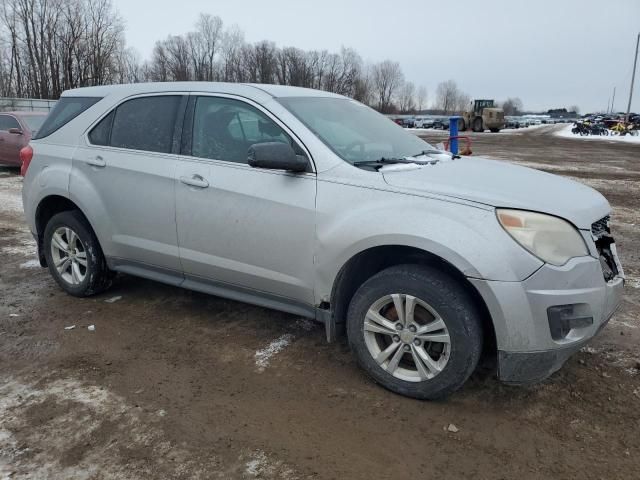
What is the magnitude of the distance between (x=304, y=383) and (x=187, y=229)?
54.4 inches

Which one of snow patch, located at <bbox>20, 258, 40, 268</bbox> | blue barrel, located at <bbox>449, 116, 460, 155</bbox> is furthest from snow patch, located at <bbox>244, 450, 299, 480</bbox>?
blue barrel, located at <bbox>449, 116, 460, 155</bbox>

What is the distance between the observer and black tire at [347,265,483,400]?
2822mm

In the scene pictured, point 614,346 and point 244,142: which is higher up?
point 244,142

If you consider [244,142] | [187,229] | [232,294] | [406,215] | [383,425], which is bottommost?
[383,425]

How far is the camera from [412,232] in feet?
9.39

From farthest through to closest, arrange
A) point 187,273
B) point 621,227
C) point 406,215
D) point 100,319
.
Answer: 1. point 621,227
2. point 100,319
3. point 187,273
4. point 406,215

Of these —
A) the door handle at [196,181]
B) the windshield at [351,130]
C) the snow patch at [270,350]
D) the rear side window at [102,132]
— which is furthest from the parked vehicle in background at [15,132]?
the snow patch at [270,350]

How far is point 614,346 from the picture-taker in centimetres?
375

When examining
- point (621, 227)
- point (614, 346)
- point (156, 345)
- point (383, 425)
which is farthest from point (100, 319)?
point (621, 227)

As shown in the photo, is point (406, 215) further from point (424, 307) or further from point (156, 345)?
point (156, 345)

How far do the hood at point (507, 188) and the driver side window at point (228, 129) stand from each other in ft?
3.06

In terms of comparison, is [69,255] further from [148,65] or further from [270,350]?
[148,65]

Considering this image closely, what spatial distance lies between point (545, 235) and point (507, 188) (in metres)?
0.40

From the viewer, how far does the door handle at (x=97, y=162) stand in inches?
Answer: 166
